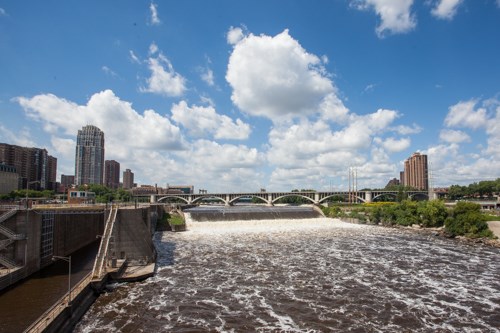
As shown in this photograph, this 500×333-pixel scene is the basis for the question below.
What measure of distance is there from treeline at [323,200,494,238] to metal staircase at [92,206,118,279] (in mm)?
56986

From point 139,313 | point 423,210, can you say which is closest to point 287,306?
point 139,313

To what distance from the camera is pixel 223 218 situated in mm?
74812

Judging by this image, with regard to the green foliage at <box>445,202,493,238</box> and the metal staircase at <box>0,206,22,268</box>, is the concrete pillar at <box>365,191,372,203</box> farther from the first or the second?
the metal staircase at <box>0,206,22,268</box>

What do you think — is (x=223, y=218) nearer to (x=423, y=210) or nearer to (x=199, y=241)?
(x=199, y=241)

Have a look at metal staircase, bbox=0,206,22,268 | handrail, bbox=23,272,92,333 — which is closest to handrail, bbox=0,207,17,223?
metal staircase, bbox=0,206,22,268

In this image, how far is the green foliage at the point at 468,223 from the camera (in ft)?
180

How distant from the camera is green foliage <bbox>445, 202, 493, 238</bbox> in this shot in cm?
5481

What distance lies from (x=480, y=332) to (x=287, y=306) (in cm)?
1139

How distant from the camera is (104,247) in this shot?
28578 mm


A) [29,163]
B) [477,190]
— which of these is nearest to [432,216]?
[477,190]

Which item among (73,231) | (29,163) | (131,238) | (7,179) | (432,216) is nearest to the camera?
(131,238)

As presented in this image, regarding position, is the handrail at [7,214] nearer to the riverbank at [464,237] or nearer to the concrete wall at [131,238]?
the concrete wall at [131,238]

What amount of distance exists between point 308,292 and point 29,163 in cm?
17130

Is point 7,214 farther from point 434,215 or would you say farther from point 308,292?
point 434,215
